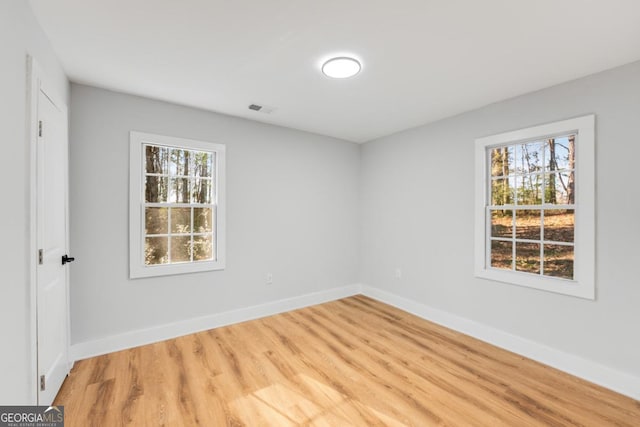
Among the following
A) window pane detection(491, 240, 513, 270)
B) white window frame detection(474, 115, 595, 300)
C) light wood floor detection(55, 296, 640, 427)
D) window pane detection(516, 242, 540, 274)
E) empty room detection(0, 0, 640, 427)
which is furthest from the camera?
window pane detection(491, 240, 513, 270)

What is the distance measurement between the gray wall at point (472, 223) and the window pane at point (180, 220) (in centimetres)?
271

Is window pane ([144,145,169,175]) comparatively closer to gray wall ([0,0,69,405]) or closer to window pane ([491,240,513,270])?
gray wall ([0,0,69,405])

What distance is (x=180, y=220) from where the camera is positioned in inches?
123

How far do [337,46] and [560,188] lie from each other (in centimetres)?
245

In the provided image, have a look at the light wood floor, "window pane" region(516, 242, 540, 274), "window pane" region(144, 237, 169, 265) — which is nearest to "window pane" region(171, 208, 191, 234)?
"window pane" region(144, 237, 169, 265)

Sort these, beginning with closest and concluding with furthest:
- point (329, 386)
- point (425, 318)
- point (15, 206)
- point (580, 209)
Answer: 1. point (15, 206)
2. point (329, 386)
3. point (580, 209)
4. point (425, 318)

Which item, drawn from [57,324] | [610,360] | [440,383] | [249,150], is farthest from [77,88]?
[610,360]

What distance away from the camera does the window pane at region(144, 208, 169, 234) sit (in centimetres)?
293

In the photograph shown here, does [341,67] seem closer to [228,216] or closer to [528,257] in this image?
[228,216]

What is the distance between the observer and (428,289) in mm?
3598

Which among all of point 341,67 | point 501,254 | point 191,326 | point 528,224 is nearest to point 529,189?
point 528,224

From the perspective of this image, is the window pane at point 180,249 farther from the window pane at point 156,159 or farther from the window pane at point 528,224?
the window pane at point 528,224

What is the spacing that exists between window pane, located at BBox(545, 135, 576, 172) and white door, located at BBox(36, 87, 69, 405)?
4105 mm

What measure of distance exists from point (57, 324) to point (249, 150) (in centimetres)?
248
